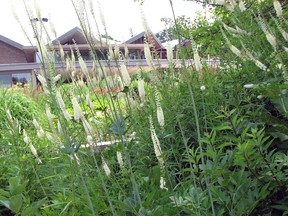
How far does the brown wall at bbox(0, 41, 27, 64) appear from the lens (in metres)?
36.3

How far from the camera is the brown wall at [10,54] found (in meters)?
36.3

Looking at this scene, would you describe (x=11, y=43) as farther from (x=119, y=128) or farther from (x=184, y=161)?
(x=119, y=128)

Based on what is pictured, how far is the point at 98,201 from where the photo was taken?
6.15 ft

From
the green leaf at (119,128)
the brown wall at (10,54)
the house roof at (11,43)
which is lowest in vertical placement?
the green leaf at (119,128)

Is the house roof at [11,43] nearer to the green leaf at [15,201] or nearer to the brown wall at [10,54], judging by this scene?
the brown wall at [10,54]

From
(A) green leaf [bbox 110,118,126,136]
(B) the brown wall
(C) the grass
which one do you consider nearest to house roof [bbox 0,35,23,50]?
(B) the brown wall

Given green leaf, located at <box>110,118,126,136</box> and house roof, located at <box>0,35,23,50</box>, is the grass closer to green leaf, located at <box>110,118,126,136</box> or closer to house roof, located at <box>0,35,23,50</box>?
green leaf, located at <box>110,118,126,136</box>

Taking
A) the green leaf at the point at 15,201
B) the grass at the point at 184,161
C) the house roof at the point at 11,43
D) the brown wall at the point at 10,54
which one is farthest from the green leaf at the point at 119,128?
the brown wall at the point at 10,54

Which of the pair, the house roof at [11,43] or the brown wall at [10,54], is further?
the brown wall at [10,54]

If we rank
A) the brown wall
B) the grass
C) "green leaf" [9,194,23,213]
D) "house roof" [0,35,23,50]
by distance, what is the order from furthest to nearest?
the brown wall
"house roof" [0,35,23,50]
the grass
"green leaf" [9,194,23,213]

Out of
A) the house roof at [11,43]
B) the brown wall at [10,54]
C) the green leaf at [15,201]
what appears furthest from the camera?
the brown wall at [10,54]

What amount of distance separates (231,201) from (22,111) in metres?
7.03

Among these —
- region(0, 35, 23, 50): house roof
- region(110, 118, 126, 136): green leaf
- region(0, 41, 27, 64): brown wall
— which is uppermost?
region(0, 35, 23, 50): house roof

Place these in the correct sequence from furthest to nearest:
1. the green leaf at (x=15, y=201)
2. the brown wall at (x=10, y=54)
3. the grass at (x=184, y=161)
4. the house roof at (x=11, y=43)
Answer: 1. the brown wall at (x=10, y=54)
2. the house roof at (x=11, y=43)
3. the grass at (x=184, y=161)
4. the green leaf at (x=15, y=201)
